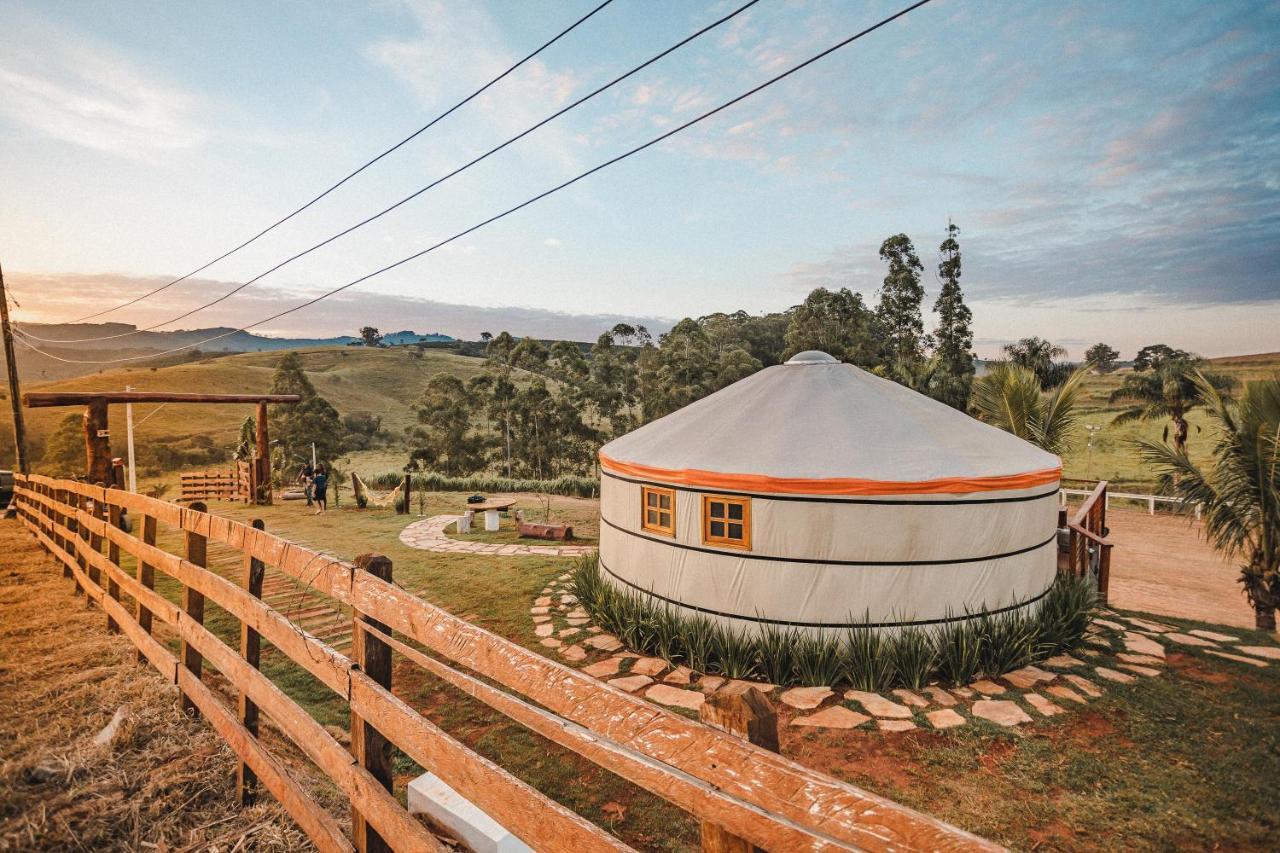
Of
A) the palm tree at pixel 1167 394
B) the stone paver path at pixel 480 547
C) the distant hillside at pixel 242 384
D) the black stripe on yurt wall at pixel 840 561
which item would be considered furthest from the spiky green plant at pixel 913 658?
the distant hillside at pixel 242 384

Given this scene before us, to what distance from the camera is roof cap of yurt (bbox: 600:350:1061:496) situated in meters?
4.70

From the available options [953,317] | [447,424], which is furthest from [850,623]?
[447,424]

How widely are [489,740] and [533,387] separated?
2496cm

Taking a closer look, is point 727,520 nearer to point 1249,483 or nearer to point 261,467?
point 1249,483

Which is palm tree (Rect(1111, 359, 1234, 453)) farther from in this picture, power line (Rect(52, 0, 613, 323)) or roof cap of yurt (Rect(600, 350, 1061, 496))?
power line (Rect(52, 0, 613, 323))

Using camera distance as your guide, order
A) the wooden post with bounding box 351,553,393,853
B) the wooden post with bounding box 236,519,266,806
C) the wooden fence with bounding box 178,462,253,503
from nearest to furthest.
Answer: the wooden post with bounding box 351,553,393,853 → the wooden post with bounding box 236,519,266,806 → the wooden fence with bounding box 178,462,253,503

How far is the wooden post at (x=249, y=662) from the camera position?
2.16 metres

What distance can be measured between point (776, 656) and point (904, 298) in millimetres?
24928

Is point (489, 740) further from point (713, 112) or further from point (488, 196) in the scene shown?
point (488, 196)

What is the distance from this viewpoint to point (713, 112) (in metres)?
5.34

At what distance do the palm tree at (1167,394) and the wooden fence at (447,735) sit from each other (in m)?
17.6

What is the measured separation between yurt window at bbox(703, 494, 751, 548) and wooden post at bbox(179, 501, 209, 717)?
141 inches

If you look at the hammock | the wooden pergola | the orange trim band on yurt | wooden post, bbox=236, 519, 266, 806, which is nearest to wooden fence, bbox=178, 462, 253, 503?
the wooden pergola

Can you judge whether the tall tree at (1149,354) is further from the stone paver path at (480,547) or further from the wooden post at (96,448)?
the wooden post at (96,448)
